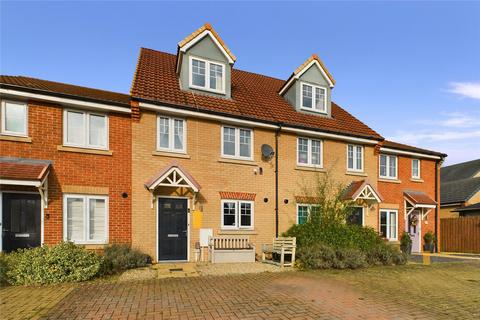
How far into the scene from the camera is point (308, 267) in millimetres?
11672

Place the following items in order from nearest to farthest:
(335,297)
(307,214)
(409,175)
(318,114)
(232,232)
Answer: (335,297), (232,232), (307,214), (318,114), (409,175)

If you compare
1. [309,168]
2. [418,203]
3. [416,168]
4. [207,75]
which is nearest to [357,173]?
[309,168]

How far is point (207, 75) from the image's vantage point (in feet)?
47.8

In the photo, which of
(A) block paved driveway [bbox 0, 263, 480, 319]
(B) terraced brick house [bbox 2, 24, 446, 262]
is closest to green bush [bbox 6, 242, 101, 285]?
(A) block paved driveway [bbox 0, 263, 480, 319]

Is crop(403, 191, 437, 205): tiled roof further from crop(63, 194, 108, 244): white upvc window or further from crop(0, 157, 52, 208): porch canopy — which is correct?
crop(0, 157, 52, 208): porch canopy

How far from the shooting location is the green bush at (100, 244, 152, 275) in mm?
10086

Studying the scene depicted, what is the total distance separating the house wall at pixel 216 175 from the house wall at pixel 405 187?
3.15 metres

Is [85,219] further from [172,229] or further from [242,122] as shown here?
[242,122]

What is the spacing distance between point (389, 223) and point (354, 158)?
14.6ft

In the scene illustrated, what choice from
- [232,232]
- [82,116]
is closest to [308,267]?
[232,232]

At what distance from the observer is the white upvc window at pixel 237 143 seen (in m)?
13.9

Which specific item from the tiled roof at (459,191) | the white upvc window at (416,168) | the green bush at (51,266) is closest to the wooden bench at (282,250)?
the green bush at (51,266)

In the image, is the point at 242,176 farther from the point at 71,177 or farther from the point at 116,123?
the point at 71,177

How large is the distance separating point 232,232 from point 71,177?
6460mm
